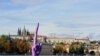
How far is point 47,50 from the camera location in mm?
148000

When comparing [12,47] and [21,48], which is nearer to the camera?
[12,47]

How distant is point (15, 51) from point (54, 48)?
3595 centimetres

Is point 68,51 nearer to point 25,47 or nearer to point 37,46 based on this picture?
point 25,47

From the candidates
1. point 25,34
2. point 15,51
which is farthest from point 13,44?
point 25,34

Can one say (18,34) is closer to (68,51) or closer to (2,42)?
(68,51)

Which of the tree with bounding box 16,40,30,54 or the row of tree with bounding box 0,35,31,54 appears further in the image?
the tree with bounding box 16,40,30,54

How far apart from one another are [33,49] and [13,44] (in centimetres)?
11443

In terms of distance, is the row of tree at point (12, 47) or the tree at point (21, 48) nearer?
the row of tree at point (12, 47)

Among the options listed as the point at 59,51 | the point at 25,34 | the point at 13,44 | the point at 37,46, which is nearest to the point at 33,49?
the point at 37,46

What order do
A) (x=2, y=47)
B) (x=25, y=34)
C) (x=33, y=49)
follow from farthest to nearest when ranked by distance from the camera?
(x=25, y=34) < (x=2, y=47) < (x=33, y=49)

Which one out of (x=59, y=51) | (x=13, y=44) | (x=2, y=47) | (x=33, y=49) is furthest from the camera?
(x=59, y=51)

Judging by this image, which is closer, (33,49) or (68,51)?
(33,49)

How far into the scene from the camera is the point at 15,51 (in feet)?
381

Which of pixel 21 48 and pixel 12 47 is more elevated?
pixel 12 47
